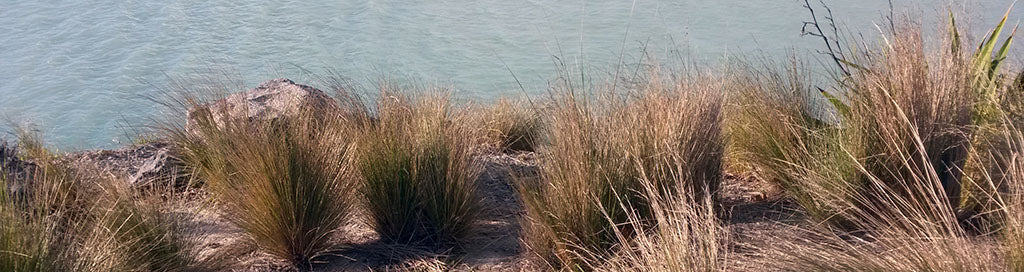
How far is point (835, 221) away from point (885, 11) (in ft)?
20.2

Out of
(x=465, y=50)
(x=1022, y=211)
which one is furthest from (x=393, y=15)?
(x=1022, y=211)

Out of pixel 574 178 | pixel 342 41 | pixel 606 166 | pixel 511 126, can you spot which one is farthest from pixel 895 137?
pixel 342 41

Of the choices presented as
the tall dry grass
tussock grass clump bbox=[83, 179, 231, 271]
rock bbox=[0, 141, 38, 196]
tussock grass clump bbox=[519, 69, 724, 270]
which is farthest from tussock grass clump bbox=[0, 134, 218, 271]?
the tall dry grass

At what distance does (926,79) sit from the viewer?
320 cm

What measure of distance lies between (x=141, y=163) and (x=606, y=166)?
283cm

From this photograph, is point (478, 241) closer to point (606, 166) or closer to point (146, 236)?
point (606, 166)

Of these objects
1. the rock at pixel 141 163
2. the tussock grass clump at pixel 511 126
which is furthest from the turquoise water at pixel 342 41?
the rock at pixel 141 163

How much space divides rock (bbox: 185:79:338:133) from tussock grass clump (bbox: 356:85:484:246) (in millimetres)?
399

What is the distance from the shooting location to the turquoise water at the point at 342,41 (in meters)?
8.34

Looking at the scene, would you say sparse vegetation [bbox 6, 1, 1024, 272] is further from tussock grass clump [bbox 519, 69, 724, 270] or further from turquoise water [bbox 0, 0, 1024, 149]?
turquoise water [bbox 0, 0, 1024, 149]

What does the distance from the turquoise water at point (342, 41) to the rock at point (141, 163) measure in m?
2.61

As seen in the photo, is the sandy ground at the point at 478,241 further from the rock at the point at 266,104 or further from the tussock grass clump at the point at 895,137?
the rock at the point at 266,104

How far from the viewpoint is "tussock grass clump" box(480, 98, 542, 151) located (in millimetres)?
5630

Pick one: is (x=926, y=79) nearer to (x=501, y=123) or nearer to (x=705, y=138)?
(x=705, y=138)
